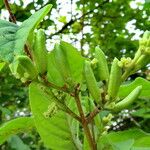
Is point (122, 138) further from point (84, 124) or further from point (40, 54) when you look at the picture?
point (40, 54)

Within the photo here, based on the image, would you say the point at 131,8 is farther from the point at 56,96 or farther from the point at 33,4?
the point at 56,96

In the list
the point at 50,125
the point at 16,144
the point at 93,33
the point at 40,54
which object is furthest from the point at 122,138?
the point at 93,33

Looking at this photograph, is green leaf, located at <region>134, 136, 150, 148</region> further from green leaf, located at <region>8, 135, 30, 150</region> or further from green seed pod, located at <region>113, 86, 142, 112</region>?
green leaf, located at <region>8, 135, 30, 150</region>

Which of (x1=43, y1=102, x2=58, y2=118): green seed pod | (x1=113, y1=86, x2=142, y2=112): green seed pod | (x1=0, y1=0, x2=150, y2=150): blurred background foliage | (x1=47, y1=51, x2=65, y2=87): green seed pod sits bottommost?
(x1=0, y1=0, x2=150, y2=150): blurred background foliage

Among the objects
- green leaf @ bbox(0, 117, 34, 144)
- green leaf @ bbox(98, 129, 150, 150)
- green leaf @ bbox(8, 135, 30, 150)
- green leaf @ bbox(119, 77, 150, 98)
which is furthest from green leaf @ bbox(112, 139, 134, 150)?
green leaf @ bbox(8, 135, 30, 150)

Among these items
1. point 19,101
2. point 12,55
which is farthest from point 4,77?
point 12,55
